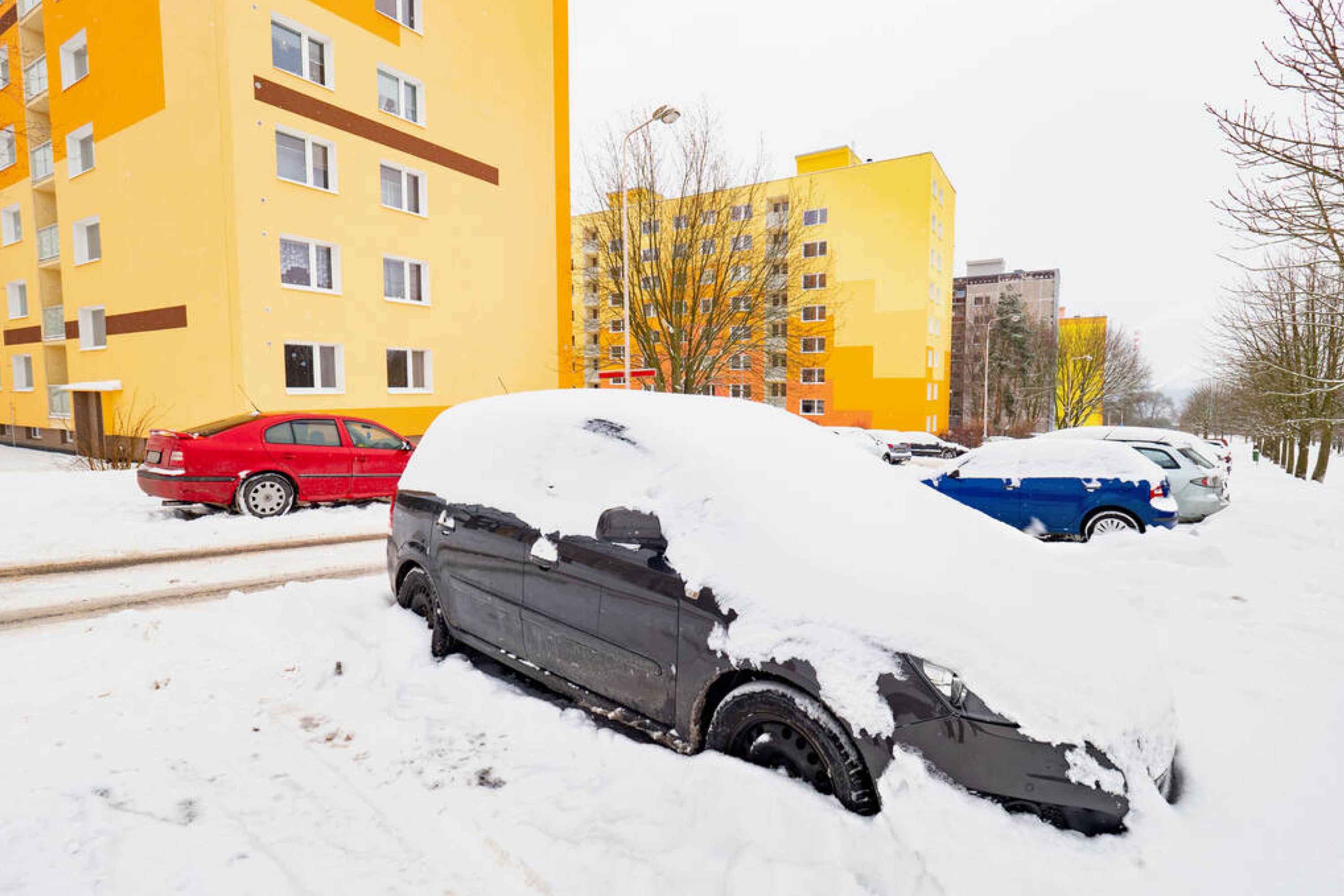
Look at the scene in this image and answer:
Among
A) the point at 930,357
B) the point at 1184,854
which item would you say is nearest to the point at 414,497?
the point at 1184,854

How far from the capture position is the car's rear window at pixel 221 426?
8.48m

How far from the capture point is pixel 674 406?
351cm

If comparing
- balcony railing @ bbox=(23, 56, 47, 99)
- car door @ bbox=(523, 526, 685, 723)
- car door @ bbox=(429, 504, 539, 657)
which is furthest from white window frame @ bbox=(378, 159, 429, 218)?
car door @ bbox=(523, 526, 685, 723)

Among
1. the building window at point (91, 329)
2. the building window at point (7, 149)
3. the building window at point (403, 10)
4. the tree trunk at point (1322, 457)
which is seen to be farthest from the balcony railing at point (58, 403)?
the tree trunk at point (1322, 457)

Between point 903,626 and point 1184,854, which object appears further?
point 903,626

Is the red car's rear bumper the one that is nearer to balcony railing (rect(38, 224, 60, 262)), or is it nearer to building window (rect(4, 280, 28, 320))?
balcony railing (rect(38, 224, 60, 262))

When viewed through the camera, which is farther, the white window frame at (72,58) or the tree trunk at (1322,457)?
the tree trunk at (1322,457)

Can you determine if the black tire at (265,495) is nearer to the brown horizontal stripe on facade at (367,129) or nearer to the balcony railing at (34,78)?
the brown horizontal stripe on facade at (367,129)

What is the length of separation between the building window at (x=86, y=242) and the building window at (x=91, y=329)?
139 centimetres

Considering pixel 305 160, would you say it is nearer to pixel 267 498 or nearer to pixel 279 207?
pixel 279 207

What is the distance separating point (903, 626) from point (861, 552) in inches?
14.1

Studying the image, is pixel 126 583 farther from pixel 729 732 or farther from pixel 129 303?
pixel 129 303

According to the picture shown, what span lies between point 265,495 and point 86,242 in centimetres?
1609

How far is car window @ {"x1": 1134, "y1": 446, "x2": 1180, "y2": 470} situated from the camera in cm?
1028
